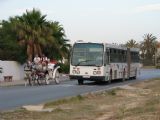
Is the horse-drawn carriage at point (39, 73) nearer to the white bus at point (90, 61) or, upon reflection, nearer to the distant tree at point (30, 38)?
the white bus at point (90, 61)

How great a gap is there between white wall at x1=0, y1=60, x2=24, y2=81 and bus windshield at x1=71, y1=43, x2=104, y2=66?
296 inches

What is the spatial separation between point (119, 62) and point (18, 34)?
10903 mm

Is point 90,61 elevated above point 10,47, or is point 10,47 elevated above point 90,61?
point 10,47

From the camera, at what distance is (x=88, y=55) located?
38.1m

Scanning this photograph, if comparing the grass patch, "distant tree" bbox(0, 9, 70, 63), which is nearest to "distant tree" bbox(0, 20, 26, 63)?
"distant tree" bbox(0, 9, 70, 63)

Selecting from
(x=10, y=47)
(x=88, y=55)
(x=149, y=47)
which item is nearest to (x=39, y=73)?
(x=88, y=55)

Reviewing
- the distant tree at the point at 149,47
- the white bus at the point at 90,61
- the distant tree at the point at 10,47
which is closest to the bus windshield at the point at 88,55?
the white bus at the point at 90,61

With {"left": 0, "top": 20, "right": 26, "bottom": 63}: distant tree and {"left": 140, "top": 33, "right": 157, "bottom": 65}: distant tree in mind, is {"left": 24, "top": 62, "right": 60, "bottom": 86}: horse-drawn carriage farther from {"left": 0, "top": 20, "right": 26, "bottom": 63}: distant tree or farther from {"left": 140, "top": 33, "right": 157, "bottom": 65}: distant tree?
{"left": 140, "top": 33, "right": 157, "bottom": 65}: distant tree

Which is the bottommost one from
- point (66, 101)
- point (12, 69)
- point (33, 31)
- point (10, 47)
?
point (66, 101)

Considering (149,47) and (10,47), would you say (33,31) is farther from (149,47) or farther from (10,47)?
(149,47)

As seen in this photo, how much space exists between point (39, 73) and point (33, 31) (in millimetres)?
13639

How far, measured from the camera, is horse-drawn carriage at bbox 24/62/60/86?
37.2m

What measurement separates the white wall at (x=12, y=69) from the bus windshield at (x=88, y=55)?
752 centimetres

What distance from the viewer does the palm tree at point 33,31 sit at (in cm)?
4984
